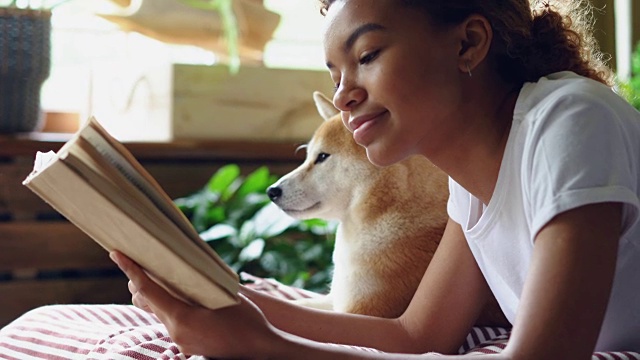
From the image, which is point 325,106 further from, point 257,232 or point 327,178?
point 257,232

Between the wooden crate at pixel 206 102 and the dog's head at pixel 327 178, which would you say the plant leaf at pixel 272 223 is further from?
the dog's head at pixel 327 178

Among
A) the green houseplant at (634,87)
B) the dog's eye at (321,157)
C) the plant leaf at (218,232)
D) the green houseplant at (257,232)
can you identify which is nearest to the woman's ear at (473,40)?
the dog's eye at (321,157)

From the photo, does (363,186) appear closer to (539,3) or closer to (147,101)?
(539,3)

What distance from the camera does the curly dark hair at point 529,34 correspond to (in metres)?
0.98

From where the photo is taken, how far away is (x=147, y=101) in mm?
2684

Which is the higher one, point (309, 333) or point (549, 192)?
point (549, 192)

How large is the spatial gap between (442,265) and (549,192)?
14.0 inches

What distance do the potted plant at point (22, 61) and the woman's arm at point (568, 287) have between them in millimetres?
1966

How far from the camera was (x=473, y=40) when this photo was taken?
3.24ft

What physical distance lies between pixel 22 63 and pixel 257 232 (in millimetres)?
819

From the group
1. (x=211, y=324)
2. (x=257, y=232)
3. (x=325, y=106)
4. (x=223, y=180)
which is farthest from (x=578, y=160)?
(x=223, y=180)

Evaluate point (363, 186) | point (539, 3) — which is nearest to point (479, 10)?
point (539, 3)

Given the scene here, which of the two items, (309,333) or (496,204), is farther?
(309,333)

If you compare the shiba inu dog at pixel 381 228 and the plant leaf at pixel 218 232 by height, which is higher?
the shiba inu dog at pixel 381 228
